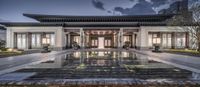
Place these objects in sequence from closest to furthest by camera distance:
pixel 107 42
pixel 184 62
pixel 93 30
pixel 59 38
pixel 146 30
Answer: pixel 184 62 → pixel 59 38 → pixel 146 30 → pixel 93 30 → pixel 107 42

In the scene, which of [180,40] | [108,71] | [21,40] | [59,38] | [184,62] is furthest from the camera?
[21,40]

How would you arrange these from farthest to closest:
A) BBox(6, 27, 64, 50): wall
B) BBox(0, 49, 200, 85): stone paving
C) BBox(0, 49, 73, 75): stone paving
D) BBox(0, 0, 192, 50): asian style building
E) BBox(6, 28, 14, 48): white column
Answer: BBox(6, 28, 14, 48): white column → BBox(0, 0, 192, 50): asian style building → BBox(6, 27, 64, 50): wall → BBox(0, 49, 73, 75): stone paving → BBox(0, 49, 200, 85): stone paving

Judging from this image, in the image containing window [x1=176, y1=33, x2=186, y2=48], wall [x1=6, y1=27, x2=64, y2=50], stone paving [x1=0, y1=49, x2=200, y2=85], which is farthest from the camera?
window [x1=176, y1=33, x2=186, y2=48]

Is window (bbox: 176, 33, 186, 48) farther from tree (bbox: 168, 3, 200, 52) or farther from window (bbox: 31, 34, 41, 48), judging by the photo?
window (bbox: 31, 34, 41, 48)

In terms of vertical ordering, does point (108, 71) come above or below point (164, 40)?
below

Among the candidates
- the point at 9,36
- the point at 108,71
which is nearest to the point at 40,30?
the point at 9,36

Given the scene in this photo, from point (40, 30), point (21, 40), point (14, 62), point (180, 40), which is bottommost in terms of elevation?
point (14, 62)

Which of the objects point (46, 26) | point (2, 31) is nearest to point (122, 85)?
point (46, 26)

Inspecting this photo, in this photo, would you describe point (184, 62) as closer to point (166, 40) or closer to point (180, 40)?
point (180, 40)

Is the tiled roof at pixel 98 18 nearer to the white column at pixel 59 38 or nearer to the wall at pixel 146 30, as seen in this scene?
the wall at pixel 146 30

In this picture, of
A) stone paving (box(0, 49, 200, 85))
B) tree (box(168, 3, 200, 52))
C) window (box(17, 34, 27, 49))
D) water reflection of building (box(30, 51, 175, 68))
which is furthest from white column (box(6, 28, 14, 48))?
tree (box(168, 3, 200, 52))

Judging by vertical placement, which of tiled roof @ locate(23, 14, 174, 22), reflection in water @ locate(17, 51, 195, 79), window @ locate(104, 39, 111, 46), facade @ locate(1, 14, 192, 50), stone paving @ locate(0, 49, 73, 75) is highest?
tiled roof @ locate(23, 14, 174, 22)

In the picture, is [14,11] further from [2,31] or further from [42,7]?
[2,31]

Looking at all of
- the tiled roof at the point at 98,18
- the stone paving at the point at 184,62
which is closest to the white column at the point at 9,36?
the tiled roof at the point at 98,18
